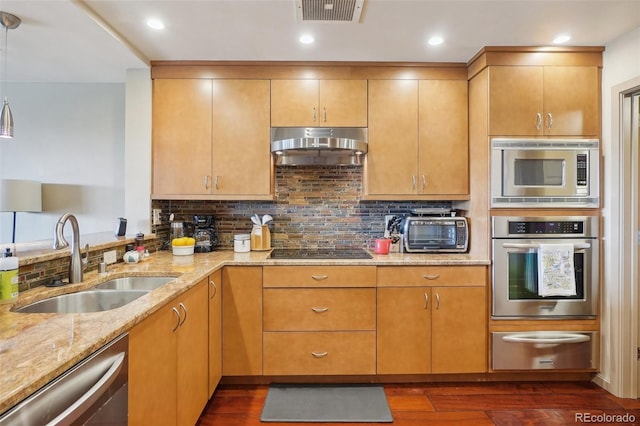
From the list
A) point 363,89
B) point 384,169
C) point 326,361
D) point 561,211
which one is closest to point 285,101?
point 363,89

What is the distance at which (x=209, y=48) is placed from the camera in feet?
7.93

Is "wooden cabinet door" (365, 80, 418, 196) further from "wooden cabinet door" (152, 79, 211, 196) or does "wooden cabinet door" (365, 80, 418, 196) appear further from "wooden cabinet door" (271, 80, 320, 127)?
"wooden cabinet door" (152, 79, 211, 196)

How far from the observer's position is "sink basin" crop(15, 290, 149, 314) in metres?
1.54

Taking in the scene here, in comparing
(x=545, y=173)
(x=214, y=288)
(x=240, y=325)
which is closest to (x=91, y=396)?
(x=214, y=288)

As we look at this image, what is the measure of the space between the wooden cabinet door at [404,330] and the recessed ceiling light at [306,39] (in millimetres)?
1802

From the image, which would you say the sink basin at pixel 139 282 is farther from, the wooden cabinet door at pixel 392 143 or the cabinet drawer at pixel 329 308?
the wooden cabinet door at pixel 392 143

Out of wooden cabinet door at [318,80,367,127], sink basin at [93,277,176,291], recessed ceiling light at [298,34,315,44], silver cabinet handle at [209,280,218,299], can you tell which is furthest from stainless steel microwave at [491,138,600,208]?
sink basin at [93,277,176,291]

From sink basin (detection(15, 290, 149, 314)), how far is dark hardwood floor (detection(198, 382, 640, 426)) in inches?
36.7

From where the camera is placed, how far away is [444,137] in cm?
267

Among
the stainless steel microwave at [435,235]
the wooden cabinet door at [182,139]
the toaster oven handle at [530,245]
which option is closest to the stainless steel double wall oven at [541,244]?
the toaster oven handle at [530,245]

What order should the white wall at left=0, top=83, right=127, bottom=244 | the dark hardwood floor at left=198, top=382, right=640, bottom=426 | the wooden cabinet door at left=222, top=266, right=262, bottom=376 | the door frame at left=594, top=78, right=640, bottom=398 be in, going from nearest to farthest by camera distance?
the dark hardwood floor at left=198, top=382, right=640, bottom=426 → the door frame at left=594, top=78, right=640, bottom=398 → the wooden cabinet door at left=222, top=266, right=262, bottom=376 → the white wall at left=0, top=83, right=127, bottom=244

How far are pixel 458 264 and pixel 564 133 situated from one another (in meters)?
1.22

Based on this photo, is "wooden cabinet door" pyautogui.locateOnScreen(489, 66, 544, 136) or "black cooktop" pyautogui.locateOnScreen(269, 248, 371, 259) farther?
"black cooktop" pyautogui.locateOnScreen(269, 248, 371, 259)

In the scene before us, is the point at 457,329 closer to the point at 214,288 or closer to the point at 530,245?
the point at 530,245
